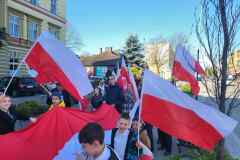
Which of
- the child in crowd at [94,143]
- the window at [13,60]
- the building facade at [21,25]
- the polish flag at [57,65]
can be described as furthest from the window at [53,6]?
the child in crowd at [94,143]

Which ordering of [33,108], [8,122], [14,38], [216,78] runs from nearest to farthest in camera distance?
[8,122], [216,78], [33,108], [14,38]

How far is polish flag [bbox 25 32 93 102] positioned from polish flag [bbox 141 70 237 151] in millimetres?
2329

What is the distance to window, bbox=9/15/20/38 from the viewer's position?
136 feet

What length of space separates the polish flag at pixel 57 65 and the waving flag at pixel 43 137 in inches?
42.5

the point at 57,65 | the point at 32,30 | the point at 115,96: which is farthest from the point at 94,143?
the point at 32,30

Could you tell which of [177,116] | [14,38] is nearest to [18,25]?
[14,38]

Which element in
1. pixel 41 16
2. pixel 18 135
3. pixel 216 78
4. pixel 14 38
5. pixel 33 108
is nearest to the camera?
pixel 18 135

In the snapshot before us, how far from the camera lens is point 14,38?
1636 inches

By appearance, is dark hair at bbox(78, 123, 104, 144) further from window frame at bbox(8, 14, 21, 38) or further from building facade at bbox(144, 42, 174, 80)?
building facade at bbox(144, 42, 174, 80)

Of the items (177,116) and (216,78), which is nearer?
(177,116)

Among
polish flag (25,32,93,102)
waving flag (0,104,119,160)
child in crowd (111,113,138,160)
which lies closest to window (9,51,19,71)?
polish flag (25,32,93,102)

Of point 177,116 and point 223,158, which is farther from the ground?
point 177,116

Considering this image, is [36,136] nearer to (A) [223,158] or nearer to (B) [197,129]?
(B) [197,129]

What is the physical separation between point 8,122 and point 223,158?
376 centimetres
